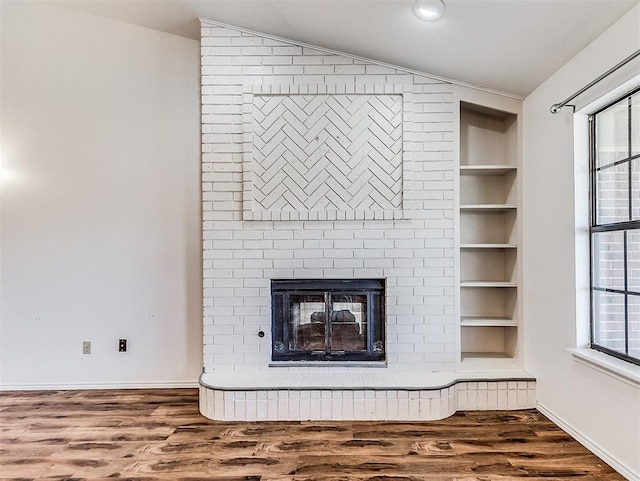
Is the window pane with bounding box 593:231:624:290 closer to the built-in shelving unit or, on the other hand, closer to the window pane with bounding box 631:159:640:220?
the window pane with bounding box 631:159:640:220

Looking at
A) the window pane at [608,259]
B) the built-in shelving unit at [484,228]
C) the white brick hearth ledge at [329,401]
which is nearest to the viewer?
the window pane at [608,259]

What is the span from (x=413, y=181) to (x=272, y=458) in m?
2.03

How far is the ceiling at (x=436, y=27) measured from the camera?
201 cm

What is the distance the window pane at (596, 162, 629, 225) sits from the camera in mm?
2057

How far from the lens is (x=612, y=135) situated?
84.4 inches

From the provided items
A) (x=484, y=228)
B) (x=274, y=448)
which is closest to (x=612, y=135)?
(x=484, y=228)

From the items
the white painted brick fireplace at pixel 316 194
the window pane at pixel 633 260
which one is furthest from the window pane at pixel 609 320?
the white painted brick fireplace at pixel 316 194

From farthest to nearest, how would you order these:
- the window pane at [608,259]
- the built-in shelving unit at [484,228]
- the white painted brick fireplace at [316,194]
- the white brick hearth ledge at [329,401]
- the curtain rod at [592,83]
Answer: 1. the built-in shelving unit at [484,228]
2. the white painted brick fireplace at [316,194]
3. the white brick hearth ledge at [329,401]
4. the window pane at [608,259]
5. the curtain rod at [592,83]

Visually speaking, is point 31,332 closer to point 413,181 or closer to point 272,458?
point 272,458

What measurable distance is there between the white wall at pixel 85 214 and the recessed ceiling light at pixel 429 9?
6.66 ft

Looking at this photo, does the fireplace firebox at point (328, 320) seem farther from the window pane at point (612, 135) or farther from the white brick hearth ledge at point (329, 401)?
the window pane at point (612, 135)

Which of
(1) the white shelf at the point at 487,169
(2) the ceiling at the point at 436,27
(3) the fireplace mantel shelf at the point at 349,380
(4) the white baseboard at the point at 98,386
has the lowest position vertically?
(4) the white baseboard at the point at 98,386

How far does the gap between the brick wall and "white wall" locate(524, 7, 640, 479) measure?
0.56 m

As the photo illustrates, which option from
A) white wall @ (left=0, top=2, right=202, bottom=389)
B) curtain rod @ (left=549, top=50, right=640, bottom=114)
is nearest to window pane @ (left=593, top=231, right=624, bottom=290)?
curtain rod @ (left=549, top=50, right=640, bottom=114)
